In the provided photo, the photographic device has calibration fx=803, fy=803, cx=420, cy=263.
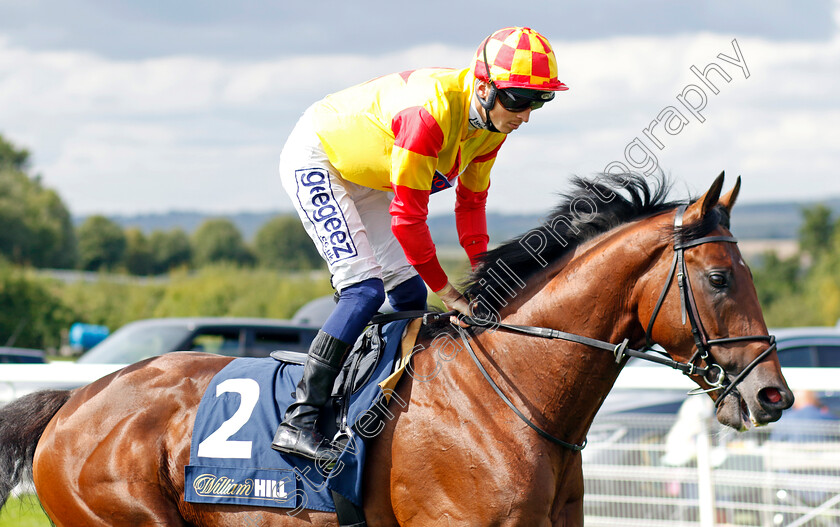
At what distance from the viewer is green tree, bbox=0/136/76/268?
57406mm

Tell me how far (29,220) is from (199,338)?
58.2m

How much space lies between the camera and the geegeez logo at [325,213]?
3002 mm

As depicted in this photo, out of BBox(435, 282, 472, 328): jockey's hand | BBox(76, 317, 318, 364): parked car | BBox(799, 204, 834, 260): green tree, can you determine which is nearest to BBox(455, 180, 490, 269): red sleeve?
BBox(435, 282, 472, 328): jockey's hand

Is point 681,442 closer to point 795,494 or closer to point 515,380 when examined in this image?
point 795,494

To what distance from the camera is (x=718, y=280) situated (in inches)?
99.0

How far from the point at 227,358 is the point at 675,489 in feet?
9.92

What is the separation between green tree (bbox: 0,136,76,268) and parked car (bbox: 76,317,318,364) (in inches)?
2138

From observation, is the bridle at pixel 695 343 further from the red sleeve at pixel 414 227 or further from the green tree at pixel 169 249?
the green tree at pixel 169 249

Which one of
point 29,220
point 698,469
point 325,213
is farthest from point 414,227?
point 29,220

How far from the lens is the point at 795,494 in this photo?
185 inches

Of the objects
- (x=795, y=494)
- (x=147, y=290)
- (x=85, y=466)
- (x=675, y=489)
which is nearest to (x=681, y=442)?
(x=675, y=489)

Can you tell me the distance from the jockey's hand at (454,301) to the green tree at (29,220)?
60266mm

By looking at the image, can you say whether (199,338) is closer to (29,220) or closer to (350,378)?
(350,378)

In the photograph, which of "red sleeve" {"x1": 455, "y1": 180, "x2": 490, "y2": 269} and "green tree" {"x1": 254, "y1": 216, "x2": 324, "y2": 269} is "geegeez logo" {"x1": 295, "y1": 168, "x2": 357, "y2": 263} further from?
"green tree" {"x1": 254, "y1": 216, "x2": 324, "y2": 269}
